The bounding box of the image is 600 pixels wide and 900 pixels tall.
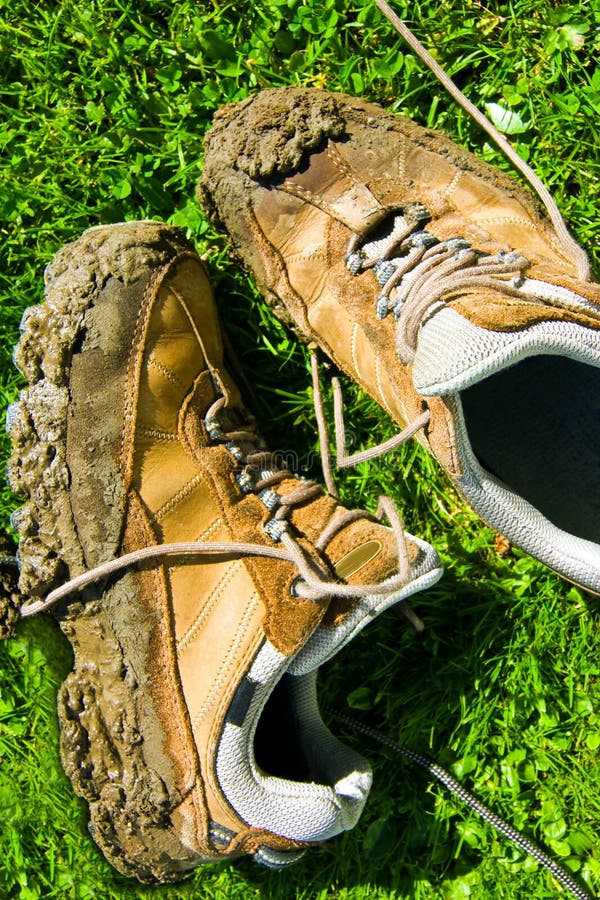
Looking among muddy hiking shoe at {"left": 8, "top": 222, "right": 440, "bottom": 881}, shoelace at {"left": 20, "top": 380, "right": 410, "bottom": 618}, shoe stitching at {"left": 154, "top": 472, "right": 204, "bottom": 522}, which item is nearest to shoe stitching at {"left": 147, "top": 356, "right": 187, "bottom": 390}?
muddy hiking shoe at {"left": 8, "top": 222, "right": 440, "bottom": 881}

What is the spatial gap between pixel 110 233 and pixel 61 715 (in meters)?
1.25

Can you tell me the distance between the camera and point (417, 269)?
211cm

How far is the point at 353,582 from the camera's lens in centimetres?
198

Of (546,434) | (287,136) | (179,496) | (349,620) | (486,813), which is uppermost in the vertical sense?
(287,136)

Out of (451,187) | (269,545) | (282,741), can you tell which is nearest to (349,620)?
(269,545)

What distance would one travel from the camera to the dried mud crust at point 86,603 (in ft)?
6.61

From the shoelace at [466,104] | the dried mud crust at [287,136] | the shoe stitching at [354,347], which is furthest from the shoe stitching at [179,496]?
the shoelace at [466,104]

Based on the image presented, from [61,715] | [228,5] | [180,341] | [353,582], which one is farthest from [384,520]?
[228,5]

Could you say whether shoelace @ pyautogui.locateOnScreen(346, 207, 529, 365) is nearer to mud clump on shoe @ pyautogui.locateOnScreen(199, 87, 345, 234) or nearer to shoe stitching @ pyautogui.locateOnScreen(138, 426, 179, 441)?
mud clump on shoe @ pyautogui.locateOnScreen(199, 87, 345, 234)

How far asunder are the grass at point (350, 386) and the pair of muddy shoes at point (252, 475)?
306 mm

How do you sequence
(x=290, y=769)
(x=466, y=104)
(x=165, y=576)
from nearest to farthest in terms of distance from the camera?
(x=165, y=576)
(x=290, y=769)
(x=466, y=104)

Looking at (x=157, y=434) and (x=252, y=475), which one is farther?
(x=252, y=475)

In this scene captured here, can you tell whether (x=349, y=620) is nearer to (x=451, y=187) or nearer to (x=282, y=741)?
(x=282, y=741)

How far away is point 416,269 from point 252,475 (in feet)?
2.25
